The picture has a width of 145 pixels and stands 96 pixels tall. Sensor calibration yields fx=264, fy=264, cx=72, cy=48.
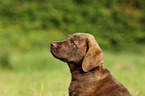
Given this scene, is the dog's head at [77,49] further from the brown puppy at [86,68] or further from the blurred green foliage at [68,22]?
the blurred green foliage at [68,22]

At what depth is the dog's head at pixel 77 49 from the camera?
13.3 ft

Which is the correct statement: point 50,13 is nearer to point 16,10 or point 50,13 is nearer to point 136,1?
point 16,10

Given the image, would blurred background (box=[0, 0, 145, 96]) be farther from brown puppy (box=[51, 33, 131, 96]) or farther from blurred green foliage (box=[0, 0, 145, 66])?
brown puppy (box=[51, 33, 131, 96])

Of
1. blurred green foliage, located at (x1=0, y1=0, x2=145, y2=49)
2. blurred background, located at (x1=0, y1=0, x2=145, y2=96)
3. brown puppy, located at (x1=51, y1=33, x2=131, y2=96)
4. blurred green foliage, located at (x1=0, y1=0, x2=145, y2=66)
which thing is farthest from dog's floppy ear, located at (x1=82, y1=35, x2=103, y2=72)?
blurred green foliage, located at (x1=0, y1=0, x2=145, y2=49)

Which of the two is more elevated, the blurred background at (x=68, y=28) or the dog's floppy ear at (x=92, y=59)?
the dog's floppy ear at (x=92, y=59)

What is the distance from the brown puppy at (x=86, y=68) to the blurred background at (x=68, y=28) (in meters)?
10.2

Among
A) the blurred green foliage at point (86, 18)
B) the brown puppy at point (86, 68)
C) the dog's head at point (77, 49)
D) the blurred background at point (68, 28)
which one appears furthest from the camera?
the blurred green foliage at point (86, 18)

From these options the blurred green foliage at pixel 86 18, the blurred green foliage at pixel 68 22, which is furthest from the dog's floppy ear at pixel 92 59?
the blurred green foliage at pixel 86 18

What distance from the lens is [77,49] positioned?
4.27 meters

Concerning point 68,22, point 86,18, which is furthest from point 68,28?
point 86,18

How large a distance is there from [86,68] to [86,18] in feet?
62.1

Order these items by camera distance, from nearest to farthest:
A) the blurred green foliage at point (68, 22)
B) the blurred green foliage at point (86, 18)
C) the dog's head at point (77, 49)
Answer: the dog's head at point (77, 49)
the blurred green foliage at point (68, 22)
the blurred green foliage at point (86, 18)

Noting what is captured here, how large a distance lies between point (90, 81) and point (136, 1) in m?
22.3

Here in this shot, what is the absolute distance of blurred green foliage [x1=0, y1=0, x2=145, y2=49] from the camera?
2067cm
